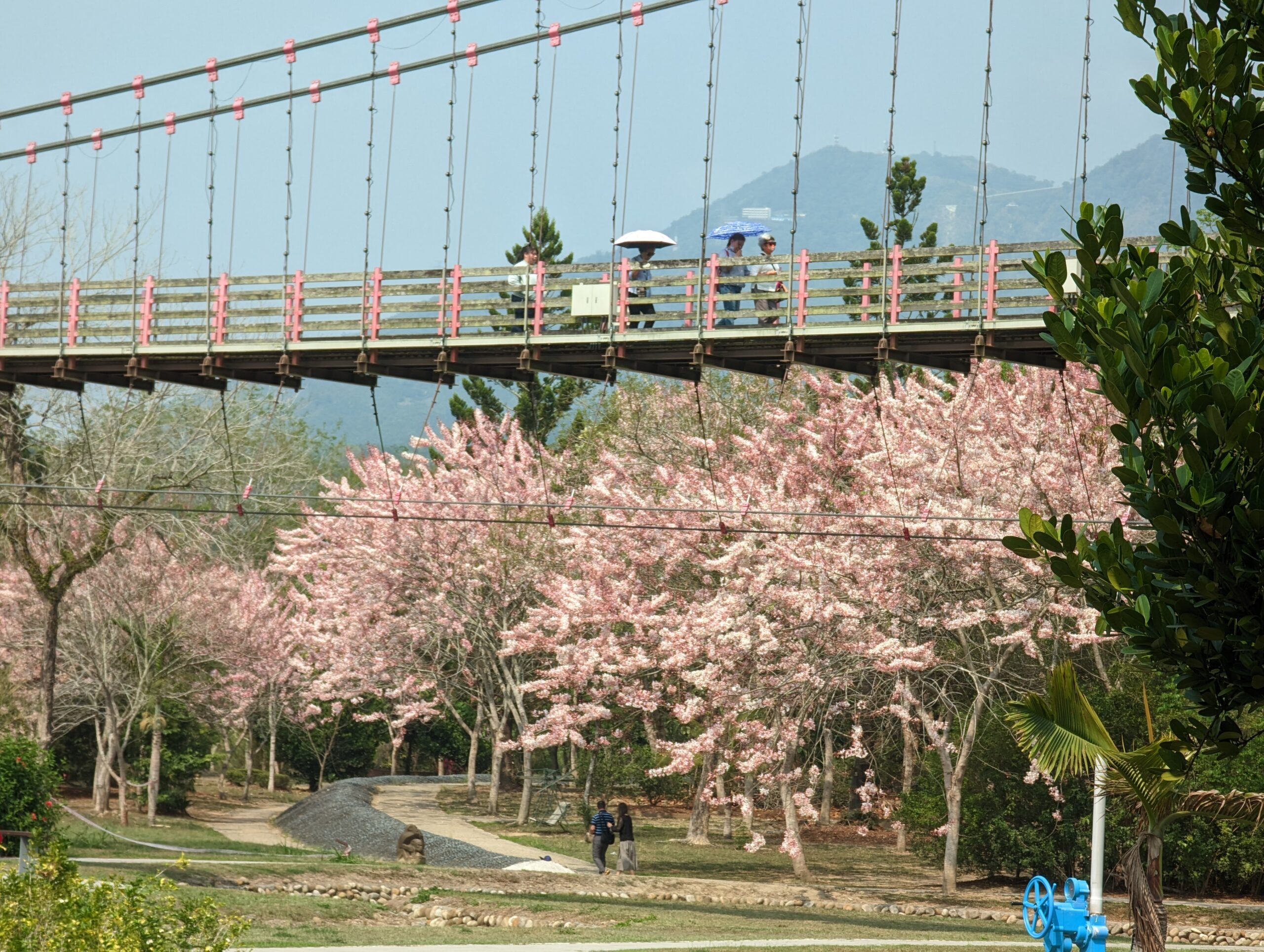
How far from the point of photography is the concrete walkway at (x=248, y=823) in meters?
33.7

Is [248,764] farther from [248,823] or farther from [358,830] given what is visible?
[358,830]

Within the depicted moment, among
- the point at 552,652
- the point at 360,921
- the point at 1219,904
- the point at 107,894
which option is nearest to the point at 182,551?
the point at 552,652

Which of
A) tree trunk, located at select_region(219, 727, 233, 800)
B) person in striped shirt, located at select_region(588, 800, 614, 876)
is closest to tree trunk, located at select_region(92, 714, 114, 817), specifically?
tree trunk, located at select_region(219, 727, 233, 800)

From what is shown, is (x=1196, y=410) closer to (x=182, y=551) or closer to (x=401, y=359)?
(x=401, y=359)

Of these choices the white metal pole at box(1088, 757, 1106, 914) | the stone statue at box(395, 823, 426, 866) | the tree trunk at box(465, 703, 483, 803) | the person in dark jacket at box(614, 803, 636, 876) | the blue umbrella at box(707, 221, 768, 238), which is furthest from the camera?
the tree trunk at box(465, 703, 483, 803)

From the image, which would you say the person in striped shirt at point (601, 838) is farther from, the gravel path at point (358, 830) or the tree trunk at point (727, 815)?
the tree trunk at point (727, 815)

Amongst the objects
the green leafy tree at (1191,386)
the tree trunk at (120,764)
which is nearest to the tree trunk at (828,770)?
the tree trunk at (120,764)

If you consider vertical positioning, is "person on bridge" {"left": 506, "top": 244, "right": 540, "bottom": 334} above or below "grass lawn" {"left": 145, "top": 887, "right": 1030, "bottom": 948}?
above

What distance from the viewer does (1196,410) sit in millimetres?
5230

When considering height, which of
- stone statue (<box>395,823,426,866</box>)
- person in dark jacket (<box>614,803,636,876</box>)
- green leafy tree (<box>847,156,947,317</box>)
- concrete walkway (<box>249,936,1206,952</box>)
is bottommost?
stone statue (<box>395,823,426,866</box>)

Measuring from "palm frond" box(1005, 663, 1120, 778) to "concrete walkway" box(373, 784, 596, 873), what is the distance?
14.3m

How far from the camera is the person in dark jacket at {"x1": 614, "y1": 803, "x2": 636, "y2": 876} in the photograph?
86.5ft

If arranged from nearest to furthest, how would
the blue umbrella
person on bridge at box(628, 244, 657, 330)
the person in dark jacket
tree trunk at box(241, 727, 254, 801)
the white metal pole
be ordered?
the white metal pole, person on bridge at box(628, 244, 657, 330), the blue umbrella, the person in dark jacket, tree trunk at box(241, 727, 254, 801)

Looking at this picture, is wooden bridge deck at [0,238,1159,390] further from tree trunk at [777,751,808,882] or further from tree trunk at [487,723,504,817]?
tree trunk at [487,723,504,817]
